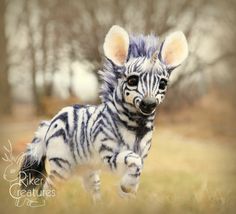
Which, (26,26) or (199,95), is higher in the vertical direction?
(26,26)

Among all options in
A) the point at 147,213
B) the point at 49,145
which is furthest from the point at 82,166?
the point at 147,213

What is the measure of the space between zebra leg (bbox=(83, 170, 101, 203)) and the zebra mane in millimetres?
219

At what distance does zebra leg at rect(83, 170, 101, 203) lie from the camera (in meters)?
1.54

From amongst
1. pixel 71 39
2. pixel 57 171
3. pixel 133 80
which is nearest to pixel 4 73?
pixel 71 39

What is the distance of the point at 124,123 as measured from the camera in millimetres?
1438

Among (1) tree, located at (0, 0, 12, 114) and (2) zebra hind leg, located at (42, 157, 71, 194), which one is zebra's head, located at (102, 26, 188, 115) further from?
(1) tree, located at (0, 0, 12, 114)

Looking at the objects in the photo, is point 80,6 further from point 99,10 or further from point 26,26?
point 26,26

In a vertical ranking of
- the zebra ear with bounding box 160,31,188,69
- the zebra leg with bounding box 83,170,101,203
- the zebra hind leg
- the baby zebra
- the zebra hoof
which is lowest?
the zebra hoof

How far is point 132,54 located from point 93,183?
1.28 feet

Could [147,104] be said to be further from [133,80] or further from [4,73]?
[4,73]

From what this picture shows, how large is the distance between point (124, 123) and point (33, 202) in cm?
39

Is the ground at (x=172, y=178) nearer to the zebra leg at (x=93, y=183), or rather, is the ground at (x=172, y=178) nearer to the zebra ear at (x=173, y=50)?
the zebra leg at (x=93, y=183)

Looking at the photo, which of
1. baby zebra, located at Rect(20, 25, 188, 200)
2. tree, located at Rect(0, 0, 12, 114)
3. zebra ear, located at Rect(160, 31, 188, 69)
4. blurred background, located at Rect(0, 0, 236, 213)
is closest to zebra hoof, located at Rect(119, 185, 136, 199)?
baby zebra, located at Rect(20, 25, 188, 200)

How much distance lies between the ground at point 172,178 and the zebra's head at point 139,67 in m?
0.22
